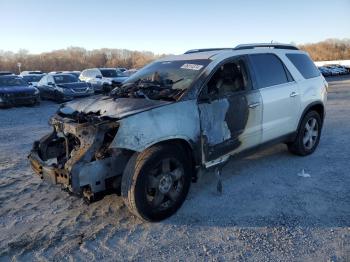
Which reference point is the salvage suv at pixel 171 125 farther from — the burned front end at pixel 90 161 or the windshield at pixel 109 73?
the windshield at pixel 109 73

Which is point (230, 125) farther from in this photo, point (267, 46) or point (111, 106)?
point (267, 46)

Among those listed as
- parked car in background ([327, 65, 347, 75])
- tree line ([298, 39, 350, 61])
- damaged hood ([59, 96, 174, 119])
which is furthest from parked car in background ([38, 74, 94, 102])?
tree line ([298, 39, 350, 61])

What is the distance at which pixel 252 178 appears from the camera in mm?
5066

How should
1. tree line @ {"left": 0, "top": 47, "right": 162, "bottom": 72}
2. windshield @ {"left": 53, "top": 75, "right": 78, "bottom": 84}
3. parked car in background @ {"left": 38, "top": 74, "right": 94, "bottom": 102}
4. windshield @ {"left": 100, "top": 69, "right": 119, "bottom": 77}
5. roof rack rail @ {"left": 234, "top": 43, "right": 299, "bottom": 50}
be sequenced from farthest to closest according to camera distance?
tree line @ {"left": 0, "top": 47, "right": 162, "bottom": 72} < windshield @ {"left": 100, "top": 69, "right": 119, "bottom": 77} < windshield @ {"left": 53, "top": 75, "right": 78, "bottom": 84} < parked car in background @ {"left": 38, "top": 74, "right": 94, "bottom": 102} < roof rack rail @ {"left": 234, "top": 43, "right": 299, "bottom": 50}

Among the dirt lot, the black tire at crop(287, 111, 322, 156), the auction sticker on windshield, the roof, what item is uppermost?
the roof

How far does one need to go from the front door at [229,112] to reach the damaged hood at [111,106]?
61cm

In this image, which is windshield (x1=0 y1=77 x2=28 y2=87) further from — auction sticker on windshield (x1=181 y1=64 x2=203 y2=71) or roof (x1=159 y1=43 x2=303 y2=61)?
auction sticker on windshield (x1=181 y1=64 x2=203 y2=71)

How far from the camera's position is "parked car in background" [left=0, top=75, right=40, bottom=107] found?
15.1 metres

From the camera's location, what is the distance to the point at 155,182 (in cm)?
377

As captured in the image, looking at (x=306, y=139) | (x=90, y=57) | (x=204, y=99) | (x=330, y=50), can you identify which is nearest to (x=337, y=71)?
(x=306, y=139)

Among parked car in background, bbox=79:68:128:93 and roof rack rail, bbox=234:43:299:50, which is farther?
parked car in background, bbox=79:68:128:93

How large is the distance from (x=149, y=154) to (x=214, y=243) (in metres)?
1.09

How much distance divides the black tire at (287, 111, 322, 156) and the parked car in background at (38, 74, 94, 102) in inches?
511

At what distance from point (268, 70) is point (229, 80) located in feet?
2.89
